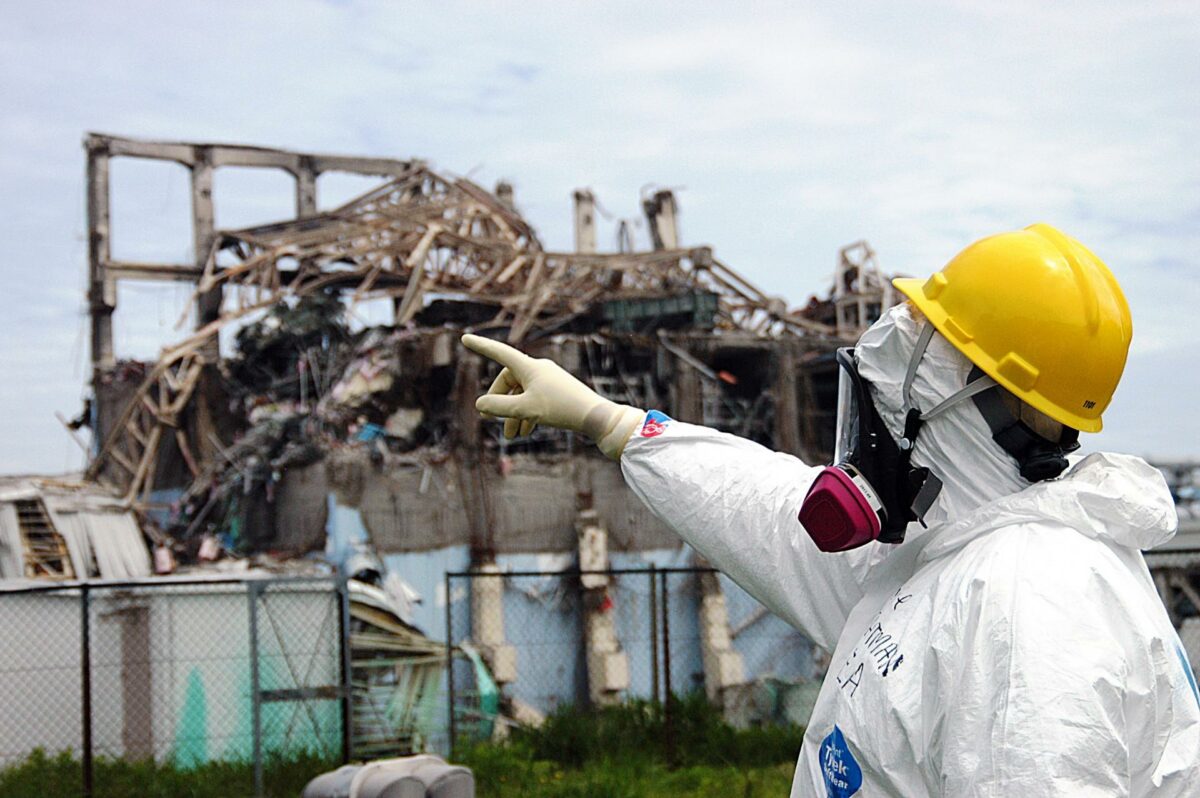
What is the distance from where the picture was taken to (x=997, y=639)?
1769 millimetres

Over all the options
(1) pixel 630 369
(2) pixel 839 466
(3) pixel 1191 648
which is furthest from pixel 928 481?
(1) pixel 630 369

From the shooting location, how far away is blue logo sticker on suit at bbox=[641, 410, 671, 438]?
Result: 100 inches

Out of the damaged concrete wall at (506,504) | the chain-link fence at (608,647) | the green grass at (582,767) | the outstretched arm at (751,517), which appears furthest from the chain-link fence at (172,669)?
the outstretched arm at (751,517)

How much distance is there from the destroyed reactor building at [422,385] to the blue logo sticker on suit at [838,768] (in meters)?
14.0

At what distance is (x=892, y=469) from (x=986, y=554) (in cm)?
26

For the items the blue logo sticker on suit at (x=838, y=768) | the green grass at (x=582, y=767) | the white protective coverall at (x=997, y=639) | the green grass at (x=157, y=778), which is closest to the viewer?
Answer: the white protective coverall at (x=997, y=639)

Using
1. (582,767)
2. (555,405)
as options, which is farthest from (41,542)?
(555,405)

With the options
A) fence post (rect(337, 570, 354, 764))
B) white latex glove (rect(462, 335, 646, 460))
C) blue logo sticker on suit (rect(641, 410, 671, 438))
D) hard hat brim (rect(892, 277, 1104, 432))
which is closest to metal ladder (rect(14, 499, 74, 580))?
fence post (rect(337, 570, 354, 764))

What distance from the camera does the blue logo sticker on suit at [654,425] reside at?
255 cm

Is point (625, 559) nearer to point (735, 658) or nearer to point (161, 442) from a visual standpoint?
point (735, 658)

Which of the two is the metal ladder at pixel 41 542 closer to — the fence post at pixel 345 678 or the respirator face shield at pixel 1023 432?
the fence post at pixel 345 678

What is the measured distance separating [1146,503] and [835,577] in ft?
2.08

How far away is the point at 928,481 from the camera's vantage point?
2086 millimetres

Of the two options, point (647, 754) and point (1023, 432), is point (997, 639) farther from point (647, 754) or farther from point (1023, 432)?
point (647, 754)
